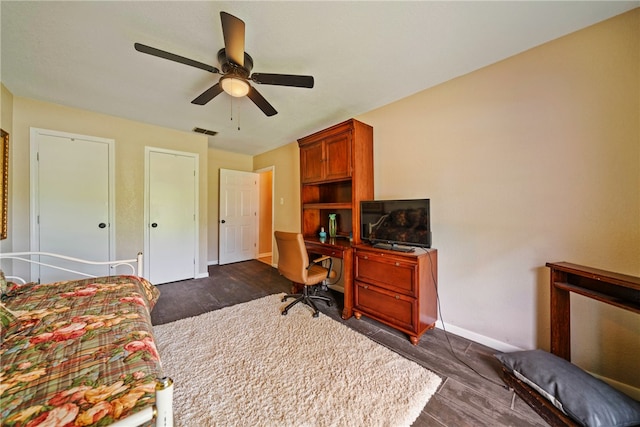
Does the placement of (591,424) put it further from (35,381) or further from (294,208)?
(294,208)

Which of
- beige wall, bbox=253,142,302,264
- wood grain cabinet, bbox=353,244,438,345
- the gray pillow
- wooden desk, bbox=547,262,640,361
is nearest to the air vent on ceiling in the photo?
beige wall, bbox=253,142,302,264

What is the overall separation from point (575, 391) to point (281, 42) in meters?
3.05

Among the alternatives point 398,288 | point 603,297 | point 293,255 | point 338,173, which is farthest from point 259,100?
point 603,297

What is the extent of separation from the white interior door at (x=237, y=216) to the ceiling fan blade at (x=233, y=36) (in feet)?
11.5

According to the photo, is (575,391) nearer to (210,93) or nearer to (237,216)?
(210,93)

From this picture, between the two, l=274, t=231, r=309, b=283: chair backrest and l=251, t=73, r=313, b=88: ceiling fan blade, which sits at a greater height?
l=251, t=73, r=313, b=88: ceiling fan blade

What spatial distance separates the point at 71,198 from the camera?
9.71 feet

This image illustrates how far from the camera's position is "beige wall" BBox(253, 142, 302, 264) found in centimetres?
423

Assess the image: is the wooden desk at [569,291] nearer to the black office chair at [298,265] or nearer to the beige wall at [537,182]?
the beige wall at [537,182]

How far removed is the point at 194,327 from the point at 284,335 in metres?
0.95

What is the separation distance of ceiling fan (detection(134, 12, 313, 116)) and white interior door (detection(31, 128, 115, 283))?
226 cm

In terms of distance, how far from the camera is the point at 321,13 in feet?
4.98

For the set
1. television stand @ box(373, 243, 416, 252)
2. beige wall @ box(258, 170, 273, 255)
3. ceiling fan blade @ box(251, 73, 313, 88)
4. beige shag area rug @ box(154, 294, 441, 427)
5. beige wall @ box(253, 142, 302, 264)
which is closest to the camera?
beige shag area rug @ box(154, 294, 441, 427)

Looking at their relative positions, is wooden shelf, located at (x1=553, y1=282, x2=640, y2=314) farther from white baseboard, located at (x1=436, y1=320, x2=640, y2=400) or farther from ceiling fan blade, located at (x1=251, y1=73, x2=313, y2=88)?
ceiling fan blade, located at (x1=251, y1=73, x2=313, y2=88)
